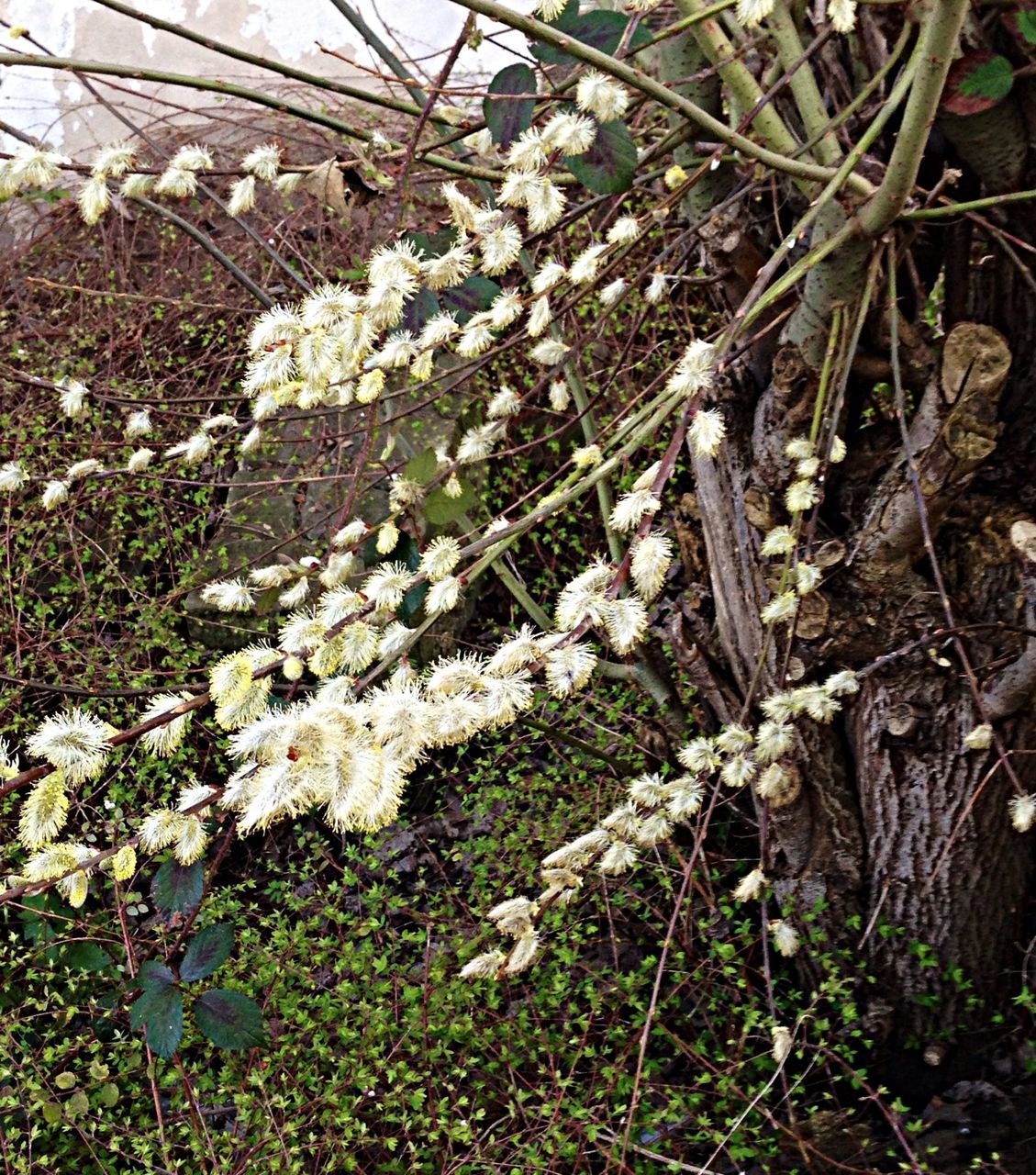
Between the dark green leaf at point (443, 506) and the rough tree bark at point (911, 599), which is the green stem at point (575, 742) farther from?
the dark green leaf at point (443, 506)

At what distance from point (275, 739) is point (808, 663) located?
1.34 metres

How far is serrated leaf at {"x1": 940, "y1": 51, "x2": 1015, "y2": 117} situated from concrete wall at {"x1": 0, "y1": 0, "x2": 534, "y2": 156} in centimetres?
342

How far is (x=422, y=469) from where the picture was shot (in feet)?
5.43

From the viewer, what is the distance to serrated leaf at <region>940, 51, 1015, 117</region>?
1.50m

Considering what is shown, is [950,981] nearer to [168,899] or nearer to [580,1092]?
[580,1092]

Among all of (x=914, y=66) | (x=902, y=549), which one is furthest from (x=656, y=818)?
(x=914, y=66)

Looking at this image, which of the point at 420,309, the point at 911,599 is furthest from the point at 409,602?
the point at 911,599

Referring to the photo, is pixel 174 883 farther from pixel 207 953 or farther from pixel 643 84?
pixel 643 84

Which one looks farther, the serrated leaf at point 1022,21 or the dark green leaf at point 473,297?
the dark green leaf at point 473,297

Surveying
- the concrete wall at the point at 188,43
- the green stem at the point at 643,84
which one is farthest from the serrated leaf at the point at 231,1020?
the concrete wall at the point at 188,43

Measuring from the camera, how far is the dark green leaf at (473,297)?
58.6 inches

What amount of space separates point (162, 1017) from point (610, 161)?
1.28 metres

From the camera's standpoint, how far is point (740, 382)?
198 centimetres

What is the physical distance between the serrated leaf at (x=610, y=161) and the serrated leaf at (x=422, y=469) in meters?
0.51
